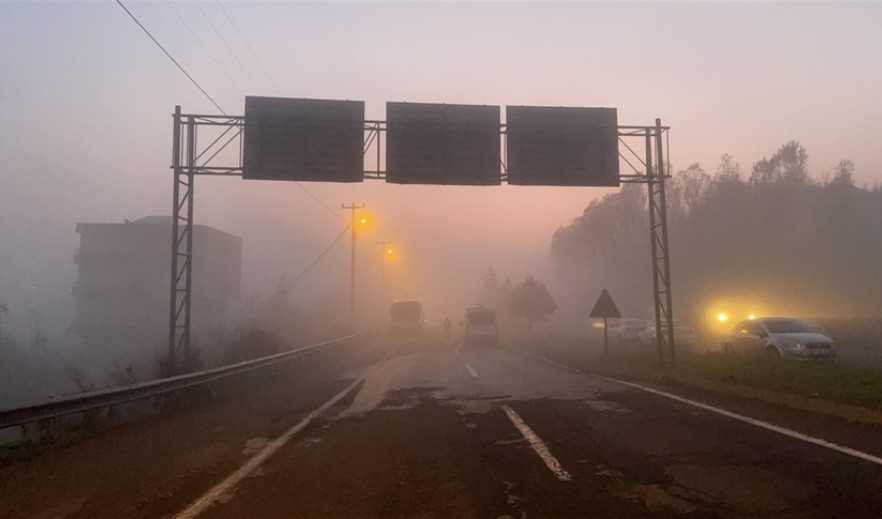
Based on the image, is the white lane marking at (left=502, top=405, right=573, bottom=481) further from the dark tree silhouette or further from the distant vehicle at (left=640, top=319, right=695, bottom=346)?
the dark tree silhouette

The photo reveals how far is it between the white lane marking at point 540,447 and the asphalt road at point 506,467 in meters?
0.03

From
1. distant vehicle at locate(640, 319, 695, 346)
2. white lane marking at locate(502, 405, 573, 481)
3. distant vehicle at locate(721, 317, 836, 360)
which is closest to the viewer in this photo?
white lane marking at locate(502, 405, 573, 481)

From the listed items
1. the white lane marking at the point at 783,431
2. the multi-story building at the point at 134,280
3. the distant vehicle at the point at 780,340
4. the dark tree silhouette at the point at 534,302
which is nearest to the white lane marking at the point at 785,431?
the white lane marking at the point at 783,431

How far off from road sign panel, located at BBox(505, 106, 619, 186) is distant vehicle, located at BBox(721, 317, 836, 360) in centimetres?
820

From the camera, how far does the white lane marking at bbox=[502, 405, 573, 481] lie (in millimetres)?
7801

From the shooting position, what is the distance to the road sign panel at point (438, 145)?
21844mm

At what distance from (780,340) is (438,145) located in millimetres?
13782

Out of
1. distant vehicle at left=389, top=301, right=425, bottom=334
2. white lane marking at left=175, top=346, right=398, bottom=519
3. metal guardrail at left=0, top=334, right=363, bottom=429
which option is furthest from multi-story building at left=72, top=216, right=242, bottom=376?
white lane marking at left=175, top=346, right=398, bottom=519

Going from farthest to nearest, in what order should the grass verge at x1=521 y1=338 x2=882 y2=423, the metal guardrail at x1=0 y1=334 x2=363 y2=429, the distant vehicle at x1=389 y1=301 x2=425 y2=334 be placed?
the distant vehicle at x1=389 y1=301 x2=425 y2=334
the grass verge at x1=521 y1=338 x2=882 y2=423
the metal guardrail at x1=0 y1=334 x2=363 y2=429

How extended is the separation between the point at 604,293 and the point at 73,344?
5534 centimetres

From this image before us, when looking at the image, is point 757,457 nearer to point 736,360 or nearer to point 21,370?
point 736,360

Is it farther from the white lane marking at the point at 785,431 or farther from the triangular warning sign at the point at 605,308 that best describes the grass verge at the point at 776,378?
the triangular warning sign at the point at 605,308

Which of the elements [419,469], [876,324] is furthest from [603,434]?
[876,324]

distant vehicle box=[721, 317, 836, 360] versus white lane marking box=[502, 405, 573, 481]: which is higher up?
distant vehicle box=[721, 317, 836, 360]
